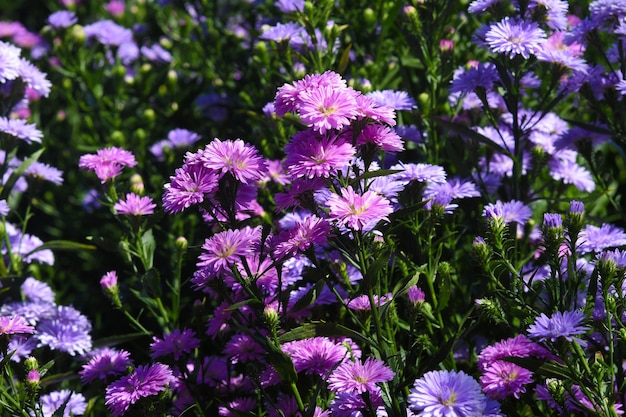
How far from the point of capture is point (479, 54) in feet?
8.27

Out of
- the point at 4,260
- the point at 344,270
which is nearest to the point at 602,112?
the point at 344,270

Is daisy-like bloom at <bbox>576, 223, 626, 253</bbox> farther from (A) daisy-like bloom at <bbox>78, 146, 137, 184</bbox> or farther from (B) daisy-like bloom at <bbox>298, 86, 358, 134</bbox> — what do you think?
(A) daisy-like bloom at <bbox>78, 146, 137, 184</bbox>

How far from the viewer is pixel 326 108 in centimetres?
137

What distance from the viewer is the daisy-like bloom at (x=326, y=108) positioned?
1347 millimetres

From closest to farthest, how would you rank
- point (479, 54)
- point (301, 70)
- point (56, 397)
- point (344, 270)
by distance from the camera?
1. point (344, 270)
2. point (56, 397)
3. point (301, 70)
4. point (479, 54)

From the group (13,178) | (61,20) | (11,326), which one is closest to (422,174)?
(11,326)

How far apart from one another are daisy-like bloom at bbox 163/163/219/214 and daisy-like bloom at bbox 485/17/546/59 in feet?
2.48

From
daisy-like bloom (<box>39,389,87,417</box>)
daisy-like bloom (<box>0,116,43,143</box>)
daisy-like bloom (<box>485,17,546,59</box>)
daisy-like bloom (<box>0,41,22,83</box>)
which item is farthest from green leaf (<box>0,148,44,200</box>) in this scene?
daisy-like bloom (<box>485,17,546,59</box>)

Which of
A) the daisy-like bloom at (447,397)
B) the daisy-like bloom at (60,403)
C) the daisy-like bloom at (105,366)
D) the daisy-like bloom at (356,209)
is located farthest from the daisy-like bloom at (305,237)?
the daisy-like bloom at (60,403)

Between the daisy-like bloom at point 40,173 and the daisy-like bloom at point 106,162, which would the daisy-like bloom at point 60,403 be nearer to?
the daisy-like bloom at point 106,162

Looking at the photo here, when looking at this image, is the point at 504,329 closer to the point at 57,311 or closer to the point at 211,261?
the point at 211,261

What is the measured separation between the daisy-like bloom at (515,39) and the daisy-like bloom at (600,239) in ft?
1.39

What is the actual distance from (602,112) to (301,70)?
2.70 ft

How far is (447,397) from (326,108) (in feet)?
1.75
